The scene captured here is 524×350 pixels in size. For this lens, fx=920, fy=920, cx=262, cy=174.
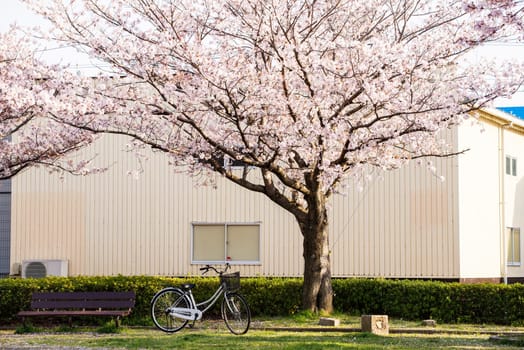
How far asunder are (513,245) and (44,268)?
11911 mm

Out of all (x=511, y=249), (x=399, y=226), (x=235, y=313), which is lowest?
(x=235, y=313)

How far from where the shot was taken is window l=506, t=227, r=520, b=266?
934 inches

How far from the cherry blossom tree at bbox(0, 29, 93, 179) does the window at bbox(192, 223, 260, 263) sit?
5496mm

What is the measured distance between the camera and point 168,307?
1425 centimetres

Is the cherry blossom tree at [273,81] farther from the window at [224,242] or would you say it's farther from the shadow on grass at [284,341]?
the window at [224,242]

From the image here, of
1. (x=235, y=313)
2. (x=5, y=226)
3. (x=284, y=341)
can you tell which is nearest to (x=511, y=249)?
(x=235, y=313)

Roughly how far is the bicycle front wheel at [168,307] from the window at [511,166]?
12733 mm

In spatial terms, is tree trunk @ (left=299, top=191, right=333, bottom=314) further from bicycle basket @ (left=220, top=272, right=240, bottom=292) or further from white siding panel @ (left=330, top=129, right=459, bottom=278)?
white siding panel @ (left=330, top=129, right=459, bottom=278)

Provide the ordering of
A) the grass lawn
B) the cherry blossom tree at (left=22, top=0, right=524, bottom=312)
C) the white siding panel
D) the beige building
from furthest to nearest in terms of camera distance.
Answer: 1. the beige building
2. the white siding panel
3. the cherry blossom tree at (left=22, top=0, right=524, bottom=312)
4. the grass lawn

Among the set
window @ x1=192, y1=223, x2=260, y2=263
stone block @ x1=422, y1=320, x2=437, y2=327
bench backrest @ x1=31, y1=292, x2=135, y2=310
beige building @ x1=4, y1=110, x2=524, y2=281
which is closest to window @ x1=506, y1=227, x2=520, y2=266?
beige building @ x1=4, y1=110, x2=524, y2=281

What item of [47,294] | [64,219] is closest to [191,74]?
[47,294]

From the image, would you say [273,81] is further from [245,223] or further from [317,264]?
[245,223]

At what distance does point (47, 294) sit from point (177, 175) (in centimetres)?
679

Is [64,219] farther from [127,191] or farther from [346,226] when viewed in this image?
[346,226]
